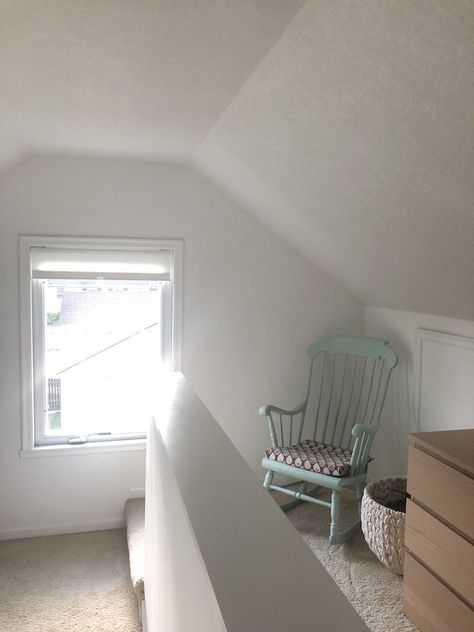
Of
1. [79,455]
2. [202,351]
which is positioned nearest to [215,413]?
[202,351]

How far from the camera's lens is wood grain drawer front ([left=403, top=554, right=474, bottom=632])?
188 cm

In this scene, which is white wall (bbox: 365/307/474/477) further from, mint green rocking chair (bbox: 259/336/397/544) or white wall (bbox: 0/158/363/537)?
white wall (bbox: 0/158/363/537)

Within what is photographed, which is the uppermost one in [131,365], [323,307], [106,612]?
[323,307]

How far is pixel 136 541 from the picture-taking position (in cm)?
296

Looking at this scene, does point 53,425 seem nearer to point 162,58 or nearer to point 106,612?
point 106,612

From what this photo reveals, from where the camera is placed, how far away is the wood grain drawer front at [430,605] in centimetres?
188

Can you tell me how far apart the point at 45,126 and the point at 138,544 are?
2151 mm

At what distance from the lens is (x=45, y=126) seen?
2449 millimetres

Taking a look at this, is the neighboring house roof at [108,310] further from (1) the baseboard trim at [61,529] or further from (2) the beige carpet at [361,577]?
(2) the beige carpet at [361,577]

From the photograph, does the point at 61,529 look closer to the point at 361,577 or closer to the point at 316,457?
the point at 316,457

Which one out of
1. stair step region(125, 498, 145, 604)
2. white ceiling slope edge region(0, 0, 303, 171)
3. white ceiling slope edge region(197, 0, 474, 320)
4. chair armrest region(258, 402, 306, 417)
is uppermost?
white ceiling slope edge region(0, 0, 303, 171)

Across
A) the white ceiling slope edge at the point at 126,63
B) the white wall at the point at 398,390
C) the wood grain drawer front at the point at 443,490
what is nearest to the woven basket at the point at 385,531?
the wood grain drawer front at the point at 443,490

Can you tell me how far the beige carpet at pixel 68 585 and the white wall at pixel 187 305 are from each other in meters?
0.14

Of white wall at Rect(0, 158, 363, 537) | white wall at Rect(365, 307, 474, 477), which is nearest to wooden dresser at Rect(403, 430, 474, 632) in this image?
white wall at Rect(365, 307, 474, 477)
